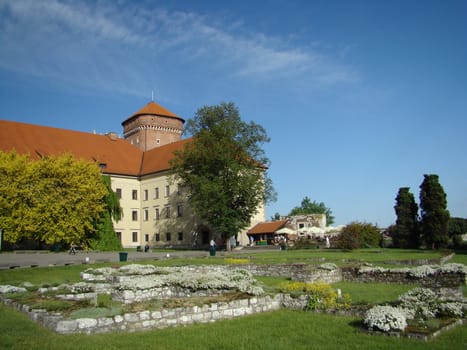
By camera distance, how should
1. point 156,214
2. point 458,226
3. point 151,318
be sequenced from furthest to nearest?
point 458,226 < point 156,214 < point 151,318

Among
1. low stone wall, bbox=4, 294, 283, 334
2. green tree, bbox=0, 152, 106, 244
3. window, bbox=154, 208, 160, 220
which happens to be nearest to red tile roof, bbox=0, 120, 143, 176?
window, bbox=154, 208, 160, 220

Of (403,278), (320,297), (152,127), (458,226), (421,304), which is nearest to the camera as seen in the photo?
(421,304)

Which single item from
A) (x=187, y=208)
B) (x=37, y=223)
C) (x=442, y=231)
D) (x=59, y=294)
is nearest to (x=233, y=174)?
(x=187, y=208)

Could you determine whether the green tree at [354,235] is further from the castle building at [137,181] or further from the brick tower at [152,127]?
the brick tower at [152,127]

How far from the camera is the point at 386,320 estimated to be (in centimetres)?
872

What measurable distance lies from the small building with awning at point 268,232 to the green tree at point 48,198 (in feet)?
72.2

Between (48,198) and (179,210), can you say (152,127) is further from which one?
(48,198)

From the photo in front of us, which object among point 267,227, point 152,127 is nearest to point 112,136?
point 152,127

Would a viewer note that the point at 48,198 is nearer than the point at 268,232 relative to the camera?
Yes

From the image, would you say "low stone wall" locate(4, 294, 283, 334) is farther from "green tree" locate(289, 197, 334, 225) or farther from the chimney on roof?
"green tree" locate(289, 197, 334, 225)

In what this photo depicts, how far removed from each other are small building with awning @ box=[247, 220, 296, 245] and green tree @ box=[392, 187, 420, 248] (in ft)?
41.1

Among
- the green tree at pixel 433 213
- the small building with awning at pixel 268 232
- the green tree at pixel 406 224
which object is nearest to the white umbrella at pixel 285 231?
the small building with awning at pixel 268 232

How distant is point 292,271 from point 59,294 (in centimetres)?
1164

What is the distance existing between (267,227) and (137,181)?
1929 centimetres
